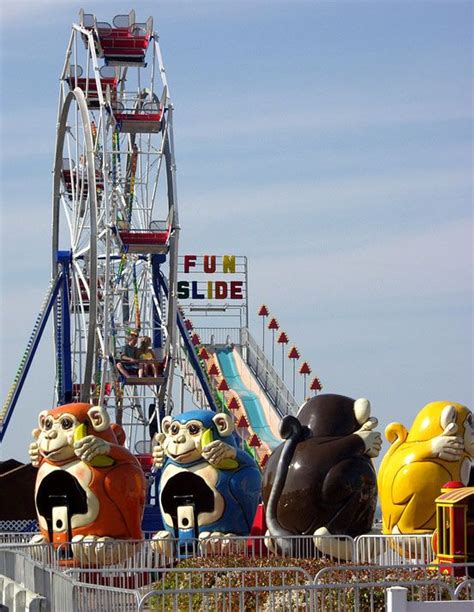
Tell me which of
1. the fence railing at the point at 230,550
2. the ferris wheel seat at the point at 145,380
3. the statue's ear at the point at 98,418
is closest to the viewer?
the fence railing at the point at 230,550

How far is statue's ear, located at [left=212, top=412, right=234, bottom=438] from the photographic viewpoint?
18.7 metres

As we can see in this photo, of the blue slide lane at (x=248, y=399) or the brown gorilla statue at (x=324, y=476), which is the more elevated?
the blue slide lane at (x=248, y=399)

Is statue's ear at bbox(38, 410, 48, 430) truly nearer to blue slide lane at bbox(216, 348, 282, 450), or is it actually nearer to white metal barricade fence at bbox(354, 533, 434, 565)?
white metal barricade fence at bbox(354, 533, 434, 565)

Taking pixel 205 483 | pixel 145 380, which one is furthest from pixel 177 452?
pixel 145 380

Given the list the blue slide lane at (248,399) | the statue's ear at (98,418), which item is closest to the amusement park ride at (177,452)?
the statue's ear at (98,418)

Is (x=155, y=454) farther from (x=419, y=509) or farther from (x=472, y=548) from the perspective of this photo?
(x=472, y=548)

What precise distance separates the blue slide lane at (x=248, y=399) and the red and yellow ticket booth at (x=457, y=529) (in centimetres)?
2936

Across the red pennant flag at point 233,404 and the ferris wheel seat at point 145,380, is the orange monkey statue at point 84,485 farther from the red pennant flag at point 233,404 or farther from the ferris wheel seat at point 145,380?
the red pennant flag at point 233,404

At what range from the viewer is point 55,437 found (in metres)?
17.8

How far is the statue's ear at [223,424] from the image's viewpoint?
1869 centimetres

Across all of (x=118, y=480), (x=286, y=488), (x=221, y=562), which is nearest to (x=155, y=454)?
(x=118, y=480)

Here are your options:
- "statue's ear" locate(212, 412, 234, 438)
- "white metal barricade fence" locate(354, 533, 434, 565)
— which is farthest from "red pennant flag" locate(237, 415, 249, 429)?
"white metal barricade fence" locate(354, 533, 434, 565)

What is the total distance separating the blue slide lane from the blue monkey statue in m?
23.2

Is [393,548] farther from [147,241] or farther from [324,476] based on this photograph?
[147,241]
